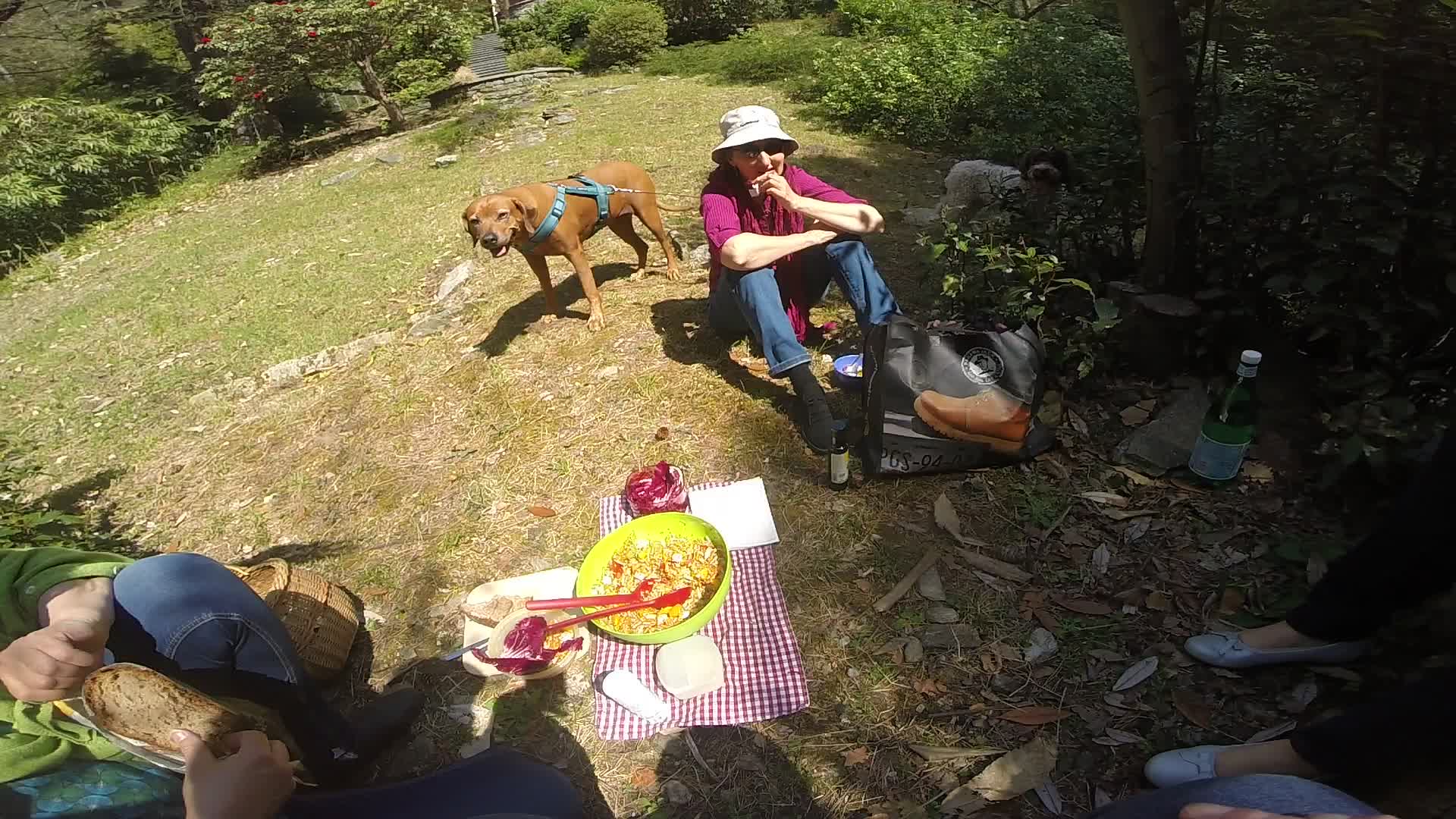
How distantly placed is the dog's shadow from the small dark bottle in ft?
8.26

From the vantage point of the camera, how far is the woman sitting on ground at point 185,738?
4.39 ft

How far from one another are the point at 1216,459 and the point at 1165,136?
4.72 feet

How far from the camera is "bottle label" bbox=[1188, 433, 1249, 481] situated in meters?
2.64

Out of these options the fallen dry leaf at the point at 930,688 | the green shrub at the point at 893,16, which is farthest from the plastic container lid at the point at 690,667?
the green shrub at the point at 893,16

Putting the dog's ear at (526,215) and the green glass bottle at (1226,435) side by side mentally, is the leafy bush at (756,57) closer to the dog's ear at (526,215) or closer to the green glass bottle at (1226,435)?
the dog's ear at (526,215)

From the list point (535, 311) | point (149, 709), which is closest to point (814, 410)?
point (149, 709)

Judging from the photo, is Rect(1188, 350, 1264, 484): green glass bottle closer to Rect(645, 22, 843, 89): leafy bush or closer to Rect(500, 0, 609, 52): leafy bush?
Rect(645, 22, 843, 89): leafy bush

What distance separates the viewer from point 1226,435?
2658 millimetres

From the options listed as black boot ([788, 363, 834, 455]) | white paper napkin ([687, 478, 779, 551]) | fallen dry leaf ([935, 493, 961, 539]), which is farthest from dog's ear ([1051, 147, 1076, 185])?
white paper napkin ([687, 478, 779, 551])

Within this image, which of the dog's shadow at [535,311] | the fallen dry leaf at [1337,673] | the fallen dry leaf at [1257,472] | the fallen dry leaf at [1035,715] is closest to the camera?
the fallen dry leaf at [1337,673]

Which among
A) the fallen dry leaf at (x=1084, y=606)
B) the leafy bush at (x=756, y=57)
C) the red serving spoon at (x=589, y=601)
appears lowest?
the fallen dry leaf at (x=1084, y=606)

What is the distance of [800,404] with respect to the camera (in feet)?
12.0

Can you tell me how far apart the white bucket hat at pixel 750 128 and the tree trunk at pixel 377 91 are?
11639 mm

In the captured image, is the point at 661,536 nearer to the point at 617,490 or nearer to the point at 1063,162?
the point at 617,490
